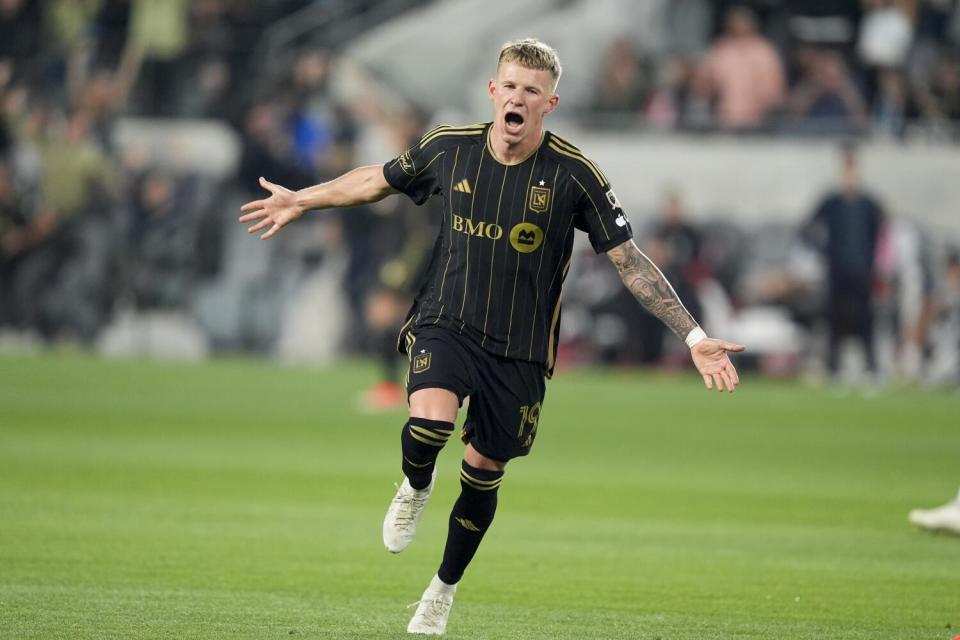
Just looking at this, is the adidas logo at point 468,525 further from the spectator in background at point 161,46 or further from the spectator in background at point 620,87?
the spectator in background at point 161,46

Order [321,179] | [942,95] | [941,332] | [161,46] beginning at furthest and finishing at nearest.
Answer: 1. [161,46]
2. [321,179]
3. [942,95]
4. [941,332]

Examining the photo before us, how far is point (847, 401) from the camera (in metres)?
21.7

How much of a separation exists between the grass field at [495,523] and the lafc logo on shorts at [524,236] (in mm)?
1577

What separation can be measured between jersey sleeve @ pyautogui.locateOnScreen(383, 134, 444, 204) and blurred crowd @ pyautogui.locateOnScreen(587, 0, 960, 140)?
19674mm

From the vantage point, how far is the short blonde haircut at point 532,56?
6.78 m

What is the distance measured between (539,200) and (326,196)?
0.96 m

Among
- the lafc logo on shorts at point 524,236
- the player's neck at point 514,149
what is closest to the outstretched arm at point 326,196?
the player's neck at point 514,149

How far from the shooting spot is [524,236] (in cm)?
691

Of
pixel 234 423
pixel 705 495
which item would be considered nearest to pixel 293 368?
pixel 234 423

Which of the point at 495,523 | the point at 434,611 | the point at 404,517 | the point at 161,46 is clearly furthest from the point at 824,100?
the point at 434,611

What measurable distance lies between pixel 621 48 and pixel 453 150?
66.1 feet

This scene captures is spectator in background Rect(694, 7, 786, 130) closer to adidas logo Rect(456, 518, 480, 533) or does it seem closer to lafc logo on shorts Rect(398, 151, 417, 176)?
lafc logo on shorts Rect(398, 151, 417, 176)

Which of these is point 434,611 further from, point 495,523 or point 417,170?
point 495,523

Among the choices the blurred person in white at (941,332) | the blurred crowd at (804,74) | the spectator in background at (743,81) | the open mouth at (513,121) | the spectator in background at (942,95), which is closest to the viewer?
the open mouth at (513,121)
